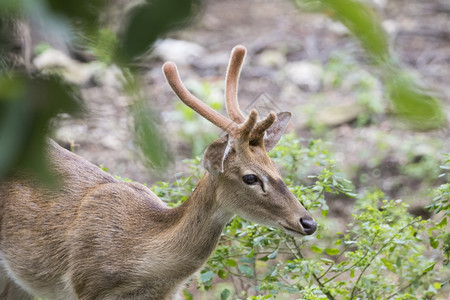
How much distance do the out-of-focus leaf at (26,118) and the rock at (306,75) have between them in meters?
7.82

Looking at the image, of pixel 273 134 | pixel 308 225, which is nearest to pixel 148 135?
pixel 308 225

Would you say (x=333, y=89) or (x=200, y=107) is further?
(x=333, y=89)

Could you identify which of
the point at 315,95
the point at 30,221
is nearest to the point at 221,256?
the point at 30,221

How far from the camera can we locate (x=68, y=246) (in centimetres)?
389

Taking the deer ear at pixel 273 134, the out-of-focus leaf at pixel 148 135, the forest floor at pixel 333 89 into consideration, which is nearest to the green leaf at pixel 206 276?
the deer ear at pixel 273 134

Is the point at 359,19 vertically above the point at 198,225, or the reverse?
the point at 359,19

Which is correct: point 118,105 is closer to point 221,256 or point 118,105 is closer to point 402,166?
point 221,256

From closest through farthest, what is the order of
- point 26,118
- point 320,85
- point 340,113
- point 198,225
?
point 26,118 → point 198,225 → point 340,113 → point 320,85

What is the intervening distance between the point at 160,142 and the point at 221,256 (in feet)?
11.1

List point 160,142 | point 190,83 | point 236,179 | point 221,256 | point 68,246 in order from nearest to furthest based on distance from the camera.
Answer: point 160,142, point 236,179, point 68,246, point 221,256, point 190,83

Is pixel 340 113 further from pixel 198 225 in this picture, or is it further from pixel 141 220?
pixel 198 225

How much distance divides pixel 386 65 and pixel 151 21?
229mm

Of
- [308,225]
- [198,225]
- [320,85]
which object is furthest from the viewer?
[320,85]

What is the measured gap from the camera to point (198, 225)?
12.2 feet
